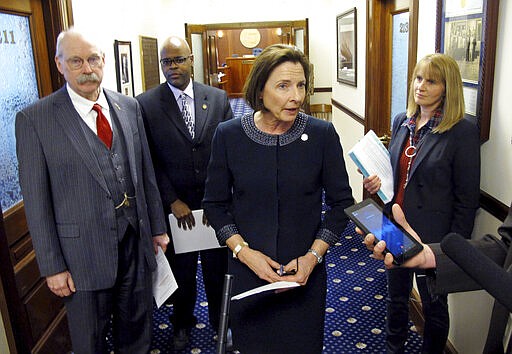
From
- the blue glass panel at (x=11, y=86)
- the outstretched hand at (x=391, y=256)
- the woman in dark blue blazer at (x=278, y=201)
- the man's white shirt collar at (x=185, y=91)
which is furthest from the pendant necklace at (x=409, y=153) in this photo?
the blue glass panel at (x=11, y=86)

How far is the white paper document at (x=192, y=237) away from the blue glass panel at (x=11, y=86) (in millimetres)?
822

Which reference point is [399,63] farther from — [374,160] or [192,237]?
[192,237]

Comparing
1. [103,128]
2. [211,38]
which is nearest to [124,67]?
[103,128]

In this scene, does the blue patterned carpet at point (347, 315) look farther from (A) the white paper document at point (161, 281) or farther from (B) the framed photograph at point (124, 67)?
(B) the framed photograph at point (124, 67)

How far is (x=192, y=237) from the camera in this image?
7.89ft

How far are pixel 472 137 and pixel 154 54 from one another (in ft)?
15.1

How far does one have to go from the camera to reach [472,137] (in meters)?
1.91

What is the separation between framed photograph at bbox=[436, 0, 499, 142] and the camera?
1842mm

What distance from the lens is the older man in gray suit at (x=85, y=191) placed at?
178 cm

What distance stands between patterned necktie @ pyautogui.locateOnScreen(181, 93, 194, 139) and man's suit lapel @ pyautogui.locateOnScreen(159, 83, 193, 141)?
39 millimetres

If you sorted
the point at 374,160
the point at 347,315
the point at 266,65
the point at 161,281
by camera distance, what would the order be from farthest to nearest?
the point at 347,315 → the point at 161,281 → the point at 374,160 → the point at 266,65

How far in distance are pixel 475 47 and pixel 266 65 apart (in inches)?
38.8

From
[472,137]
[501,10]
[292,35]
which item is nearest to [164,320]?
[472,137]

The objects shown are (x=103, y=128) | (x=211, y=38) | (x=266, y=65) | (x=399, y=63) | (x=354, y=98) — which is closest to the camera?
(x=266, y=65)
